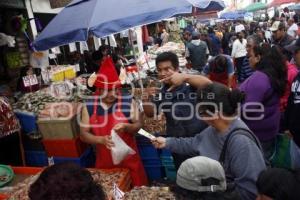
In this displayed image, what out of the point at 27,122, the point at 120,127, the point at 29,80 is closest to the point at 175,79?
the point at 120,127

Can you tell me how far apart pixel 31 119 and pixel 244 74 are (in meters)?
4.64

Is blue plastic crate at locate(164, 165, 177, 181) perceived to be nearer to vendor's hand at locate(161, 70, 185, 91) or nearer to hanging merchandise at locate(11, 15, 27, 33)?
vendor's hand at locate(161, 70, 185, 91)

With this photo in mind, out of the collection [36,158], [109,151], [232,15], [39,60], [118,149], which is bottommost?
[36,158]

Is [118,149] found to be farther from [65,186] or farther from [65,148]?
[65,186]

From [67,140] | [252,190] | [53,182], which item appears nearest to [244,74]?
[67,140]

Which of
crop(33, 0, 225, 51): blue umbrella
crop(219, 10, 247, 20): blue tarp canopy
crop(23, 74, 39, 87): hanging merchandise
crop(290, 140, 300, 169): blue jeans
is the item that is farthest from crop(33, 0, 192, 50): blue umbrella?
crop(219, 10, 247, 20): blue tarp canopy

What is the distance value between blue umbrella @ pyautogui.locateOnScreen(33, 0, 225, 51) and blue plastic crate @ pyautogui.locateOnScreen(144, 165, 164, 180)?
71.4 inches

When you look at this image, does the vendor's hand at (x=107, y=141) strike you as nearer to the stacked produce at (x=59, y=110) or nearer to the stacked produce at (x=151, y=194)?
the stacked produce at (x=151, y=194)

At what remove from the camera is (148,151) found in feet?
14.2

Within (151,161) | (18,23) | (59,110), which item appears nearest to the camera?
(151,161)

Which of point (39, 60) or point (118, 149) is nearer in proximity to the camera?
point (118, 149)

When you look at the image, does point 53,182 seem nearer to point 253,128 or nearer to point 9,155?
point 253,128

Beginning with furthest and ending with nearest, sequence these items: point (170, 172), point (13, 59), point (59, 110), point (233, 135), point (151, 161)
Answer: point (13, 59)
point (59, 110)
point (151, 161)
point (170, 172)
point (233, 135)

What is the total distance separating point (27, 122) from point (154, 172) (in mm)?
2147
